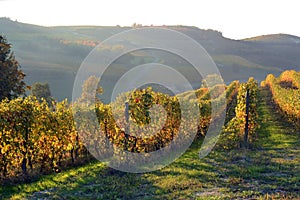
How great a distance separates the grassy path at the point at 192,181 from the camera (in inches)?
529

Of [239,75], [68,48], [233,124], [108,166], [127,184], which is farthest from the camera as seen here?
[68,48]

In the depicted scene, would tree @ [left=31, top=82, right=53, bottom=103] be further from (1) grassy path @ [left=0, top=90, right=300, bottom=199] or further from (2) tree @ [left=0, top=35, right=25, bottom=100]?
(1) grassy path @ [left=0, top=90, right=300, bottom=199]

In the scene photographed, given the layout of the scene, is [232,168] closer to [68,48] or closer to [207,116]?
[207,116]

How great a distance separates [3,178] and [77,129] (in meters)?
5.49

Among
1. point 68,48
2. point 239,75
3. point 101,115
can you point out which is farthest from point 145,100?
point 68,48

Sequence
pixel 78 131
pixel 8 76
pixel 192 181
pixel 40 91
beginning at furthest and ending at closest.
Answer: pixel 40 91, pixel 8 76, pixel 78 131, pixel 192 181

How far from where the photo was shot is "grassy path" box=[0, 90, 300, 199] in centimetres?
1345

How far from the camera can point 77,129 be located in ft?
68.2

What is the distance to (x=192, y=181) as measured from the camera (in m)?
15.0

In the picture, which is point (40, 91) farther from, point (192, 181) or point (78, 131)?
point (192, 181)

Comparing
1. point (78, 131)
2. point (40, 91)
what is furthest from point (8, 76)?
point (40, 91)

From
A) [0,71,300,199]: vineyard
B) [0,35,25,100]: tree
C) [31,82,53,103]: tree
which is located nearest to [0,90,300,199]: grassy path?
[0,71,300,199]: vineyard

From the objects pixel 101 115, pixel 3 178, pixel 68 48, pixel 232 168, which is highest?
pixel 68 48

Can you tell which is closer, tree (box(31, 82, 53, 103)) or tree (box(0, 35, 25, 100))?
tree (box(0, 35, 25, 100))
